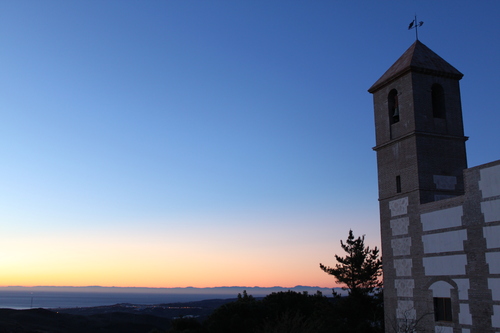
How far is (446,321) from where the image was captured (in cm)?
1736

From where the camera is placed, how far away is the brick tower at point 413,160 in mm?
19156

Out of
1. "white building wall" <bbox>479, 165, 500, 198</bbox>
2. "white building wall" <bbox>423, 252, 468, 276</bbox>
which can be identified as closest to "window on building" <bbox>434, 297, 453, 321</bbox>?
"white building wall" <bbox>423, 252, 468, 276</bbox>

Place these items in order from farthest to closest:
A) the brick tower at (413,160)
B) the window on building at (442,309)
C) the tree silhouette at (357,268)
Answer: the tree silhouette at (357,268) < the brick tower at (413,160) < the window on building at (442,309)

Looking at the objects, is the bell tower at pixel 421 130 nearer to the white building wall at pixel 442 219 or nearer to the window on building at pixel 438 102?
the window on building at pixel 438 102

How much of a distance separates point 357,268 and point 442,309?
19.7m

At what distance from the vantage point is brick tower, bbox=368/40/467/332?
1916cm

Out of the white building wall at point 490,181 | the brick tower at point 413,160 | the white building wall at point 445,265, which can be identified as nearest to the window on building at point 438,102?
the brick tower at point 413,160

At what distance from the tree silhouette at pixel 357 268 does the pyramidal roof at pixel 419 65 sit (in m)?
18.8

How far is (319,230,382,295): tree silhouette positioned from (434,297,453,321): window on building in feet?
60.5

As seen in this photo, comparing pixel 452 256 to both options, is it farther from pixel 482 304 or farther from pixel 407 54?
pixel 407 54

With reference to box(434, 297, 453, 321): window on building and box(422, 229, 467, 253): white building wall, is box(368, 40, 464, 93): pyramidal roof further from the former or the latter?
box(434, 297, 453, 321): window on building

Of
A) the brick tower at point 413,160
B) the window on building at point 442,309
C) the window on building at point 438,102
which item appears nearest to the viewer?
the window on building at point 442,309

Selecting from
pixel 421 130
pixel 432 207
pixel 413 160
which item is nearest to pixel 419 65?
pixel 421 130

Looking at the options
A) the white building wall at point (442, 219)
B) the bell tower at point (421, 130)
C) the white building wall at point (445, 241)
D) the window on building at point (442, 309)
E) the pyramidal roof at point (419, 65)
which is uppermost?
the pyramidal roof at point (419, 65)
